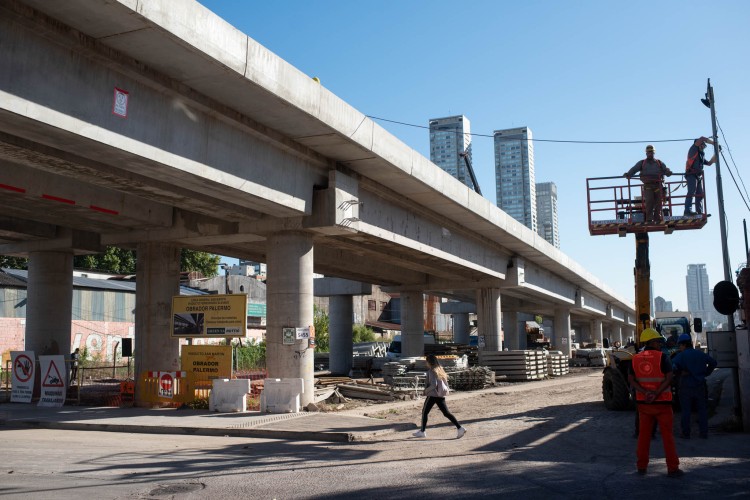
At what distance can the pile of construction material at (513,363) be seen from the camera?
31000mm

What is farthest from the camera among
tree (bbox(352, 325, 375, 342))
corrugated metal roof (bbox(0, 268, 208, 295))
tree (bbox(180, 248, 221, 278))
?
tree (bbox(352, 325, 375, 342))

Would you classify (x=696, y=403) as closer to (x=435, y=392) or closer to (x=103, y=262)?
(x=435, y=392)

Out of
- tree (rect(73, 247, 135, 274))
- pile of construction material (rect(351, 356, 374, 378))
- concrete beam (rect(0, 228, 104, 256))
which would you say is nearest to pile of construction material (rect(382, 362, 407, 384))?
pile of construction material (rect(351, 356, 374, 378))

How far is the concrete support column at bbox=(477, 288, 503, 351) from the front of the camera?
33.5m

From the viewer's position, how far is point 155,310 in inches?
744

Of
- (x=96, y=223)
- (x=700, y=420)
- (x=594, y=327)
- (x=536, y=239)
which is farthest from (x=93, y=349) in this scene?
(x=594, y=327)

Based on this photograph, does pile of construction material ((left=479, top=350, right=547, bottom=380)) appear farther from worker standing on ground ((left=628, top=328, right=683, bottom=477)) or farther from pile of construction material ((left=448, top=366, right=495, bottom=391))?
worker standing on ground ((left=628, top=328, right=683, bottom=477))

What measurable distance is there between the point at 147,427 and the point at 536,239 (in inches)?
868

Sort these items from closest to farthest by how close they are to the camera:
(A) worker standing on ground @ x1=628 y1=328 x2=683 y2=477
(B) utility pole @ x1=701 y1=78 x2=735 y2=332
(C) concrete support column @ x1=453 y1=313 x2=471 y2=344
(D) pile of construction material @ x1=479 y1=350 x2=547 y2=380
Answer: (A) worker standing on ground @ x1=628 y1=328 x2=683 y2=477, (B) utility pole @ x1=701 y1=78 x2=735 y2=332, (D) pile of construction material @ x1=479 y1=350 x2=547 y2=380, (C) concrete support column @ x1=453 y1=313 x2=471 y2=344

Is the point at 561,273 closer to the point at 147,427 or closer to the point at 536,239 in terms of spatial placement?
the point at 536,239

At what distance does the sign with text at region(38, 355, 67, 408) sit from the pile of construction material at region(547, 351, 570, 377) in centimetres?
2394

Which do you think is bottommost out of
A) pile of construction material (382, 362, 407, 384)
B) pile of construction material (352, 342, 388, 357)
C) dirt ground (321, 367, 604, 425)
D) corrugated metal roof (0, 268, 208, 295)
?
dirt ground (321, 367, 604, 425)

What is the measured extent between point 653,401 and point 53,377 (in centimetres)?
1649

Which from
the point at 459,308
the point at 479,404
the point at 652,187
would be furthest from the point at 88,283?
the point at 652,187
